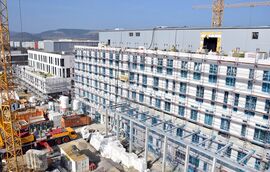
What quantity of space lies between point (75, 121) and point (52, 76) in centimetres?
2381

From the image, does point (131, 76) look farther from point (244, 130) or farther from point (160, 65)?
point (244, 130)

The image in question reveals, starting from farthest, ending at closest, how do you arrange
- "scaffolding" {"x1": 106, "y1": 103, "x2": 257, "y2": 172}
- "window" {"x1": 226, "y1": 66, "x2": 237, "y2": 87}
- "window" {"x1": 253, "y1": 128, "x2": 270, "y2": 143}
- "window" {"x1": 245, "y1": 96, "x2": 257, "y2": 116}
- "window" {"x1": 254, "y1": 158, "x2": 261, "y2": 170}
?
"window" {"x1": 226, "y1": 66, "x2": 237, "y2": 87} → "window" {"x1": 254, "y1": 158, "x2": 261, "y2": 170} → "window" {"x1": 245, "y1": 96, "x2": 257, "y2": 116} → "window" {"x1": 253, "y1": 128, "x2": 270, "y2": 143} → "scaffolding" {"x1": 106, "y1": 103, "x2": 257, "y2": 172}

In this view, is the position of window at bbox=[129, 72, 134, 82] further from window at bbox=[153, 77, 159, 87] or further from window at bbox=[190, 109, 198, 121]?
window at bbox=[190, 109, 198, 121]

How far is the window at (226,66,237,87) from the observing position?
23.9 metres

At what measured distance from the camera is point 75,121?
44.2m

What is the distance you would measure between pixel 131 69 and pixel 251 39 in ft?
61.2

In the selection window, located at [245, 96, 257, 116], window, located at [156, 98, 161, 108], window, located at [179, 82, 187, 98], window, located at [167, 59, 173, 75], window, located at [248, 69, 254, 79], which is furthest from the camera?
window, located at [156, 98, 161, 108]

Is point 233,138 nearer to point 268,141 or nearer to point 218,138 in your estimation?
point 218,138

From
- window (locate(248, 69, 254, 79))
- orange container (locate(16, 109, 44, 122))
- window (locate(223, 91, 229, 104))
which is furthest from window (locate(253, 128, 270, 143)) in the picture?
orange container (locate(16, 109, 44, 122))

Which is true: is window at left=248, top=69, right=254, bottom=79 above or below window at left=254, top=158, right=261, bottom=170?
above

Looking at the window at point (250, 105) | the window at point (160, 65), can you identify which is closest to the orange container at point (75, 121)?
the window at point (160, 65)

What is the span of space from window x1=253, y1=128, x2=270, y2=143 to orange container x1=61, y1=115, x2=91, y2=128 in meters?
32.2

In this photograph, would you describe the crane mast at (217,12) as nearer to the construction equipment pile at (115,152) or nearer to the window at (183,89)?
the window at (183,89)

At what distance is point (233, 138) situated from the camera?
25.0 meters
